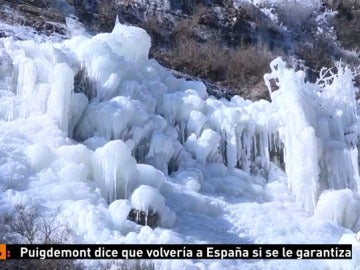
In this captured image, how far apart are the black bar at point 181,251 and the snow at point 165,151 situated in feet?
0.41

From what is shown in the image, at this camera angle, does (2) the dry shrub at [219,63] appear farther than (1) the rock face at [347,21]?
No

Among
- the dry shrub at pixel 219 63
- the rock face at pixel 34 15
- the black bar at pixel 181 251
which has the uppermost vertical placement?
the rock face at pixel 34 15

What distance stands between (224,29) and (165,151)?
9.35 meters

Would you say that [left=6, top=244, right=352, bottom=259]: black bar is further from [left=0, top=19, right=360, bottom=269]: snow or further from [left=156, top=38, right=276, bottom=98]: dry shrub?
[left=156, top=38, right=276, bottom=98]: dry shrub

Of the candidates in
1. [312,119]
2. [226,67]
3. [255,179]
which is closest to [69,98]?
[255,179]

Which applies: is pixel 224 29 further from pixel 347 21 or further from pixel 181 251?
pixel 181 251

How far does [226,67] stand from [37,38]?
5482 mm

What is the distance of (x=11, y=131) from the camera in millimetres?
10641

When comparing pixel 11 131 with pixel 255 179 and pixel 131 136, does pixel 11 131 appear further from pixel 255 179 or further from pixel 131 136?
pixel 255 179

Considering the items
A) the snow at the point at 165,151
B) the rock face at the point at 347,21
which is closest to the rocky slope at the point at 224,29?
the rock face at the point at 347,21

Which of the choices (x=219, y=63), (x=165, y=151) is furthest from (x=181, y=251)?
(x=219, y=63)

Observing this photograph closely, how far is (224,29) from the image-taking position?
20.2 m

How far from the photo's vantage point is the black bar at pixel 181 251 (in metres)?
7.54

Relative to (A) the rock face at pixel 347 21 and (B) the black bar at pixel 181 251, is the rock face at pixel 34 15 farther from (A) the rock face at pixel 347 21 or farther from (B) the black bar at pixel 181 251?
(A) the rock face at pixel 347 21
